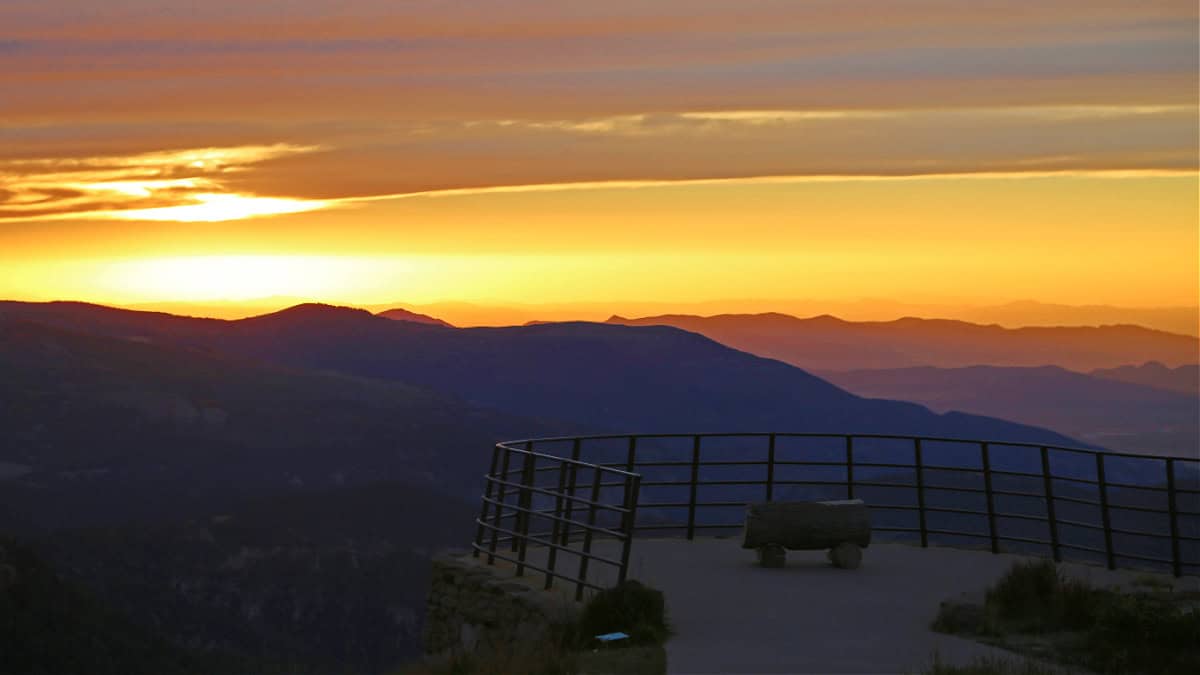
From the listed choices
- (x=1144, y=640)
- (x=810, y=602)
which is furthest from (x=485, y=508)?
(x=1144, y=640)

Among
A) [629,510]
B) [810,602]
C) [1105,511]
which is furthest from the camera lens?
[1105,511]

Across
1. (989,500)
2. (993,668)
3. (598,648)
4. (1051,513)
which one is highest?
(989,500)

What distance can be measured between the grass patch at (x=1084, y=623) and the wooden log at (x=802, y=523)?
2833 millimetres

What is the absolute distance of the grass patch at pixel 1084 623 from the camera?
12742 millimetres

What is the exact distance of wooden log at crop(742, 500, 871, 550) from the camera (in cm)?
1833

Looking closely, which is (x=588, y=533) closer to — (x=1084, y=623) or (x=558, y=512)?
(x=558, y=512)

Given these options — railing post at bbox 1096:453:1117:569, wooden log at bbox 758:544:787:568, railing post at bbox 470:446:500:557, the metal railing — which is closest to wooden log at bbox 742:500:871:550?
wooden log at bbox 758:544:787:568

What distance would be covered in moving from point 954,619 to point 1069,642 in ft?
3.64

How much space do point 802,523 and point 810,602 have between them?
2.44 meters

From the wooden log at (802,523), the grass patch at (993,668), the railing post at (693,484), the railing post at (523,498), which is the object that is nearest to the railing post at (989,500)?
the wooden log at (802,523)

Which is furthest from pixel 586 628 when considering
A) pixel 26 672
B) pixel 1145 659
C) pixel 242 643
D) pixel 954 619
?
pixel 242 643

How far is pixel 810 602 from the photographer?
627 inches

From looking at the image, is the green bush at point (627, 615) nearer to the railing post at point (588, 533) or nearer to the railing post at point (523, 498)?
the railing post at point (588, 533)

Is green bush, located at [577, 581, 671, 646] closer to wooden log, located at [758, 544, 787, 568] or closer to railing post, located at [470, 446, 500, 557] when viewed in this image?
railing post, located at [470, 446, 500, 557]
